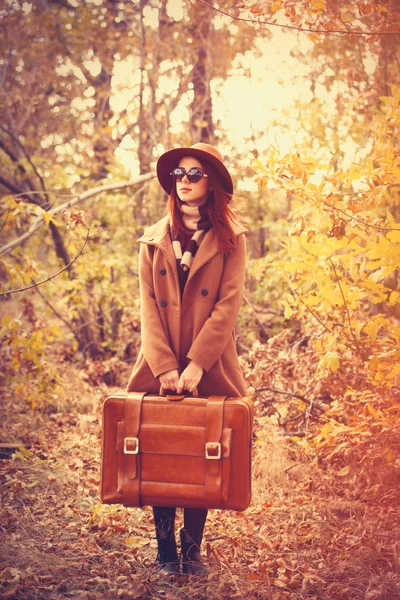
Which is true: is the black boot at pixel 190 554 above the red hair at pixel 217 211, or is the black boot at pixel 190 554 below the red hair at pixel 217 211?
below

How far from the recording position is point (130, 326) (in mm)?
7203

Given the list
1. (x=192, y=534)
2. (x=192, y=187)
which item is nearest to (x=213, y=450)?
(x=192, y=534)

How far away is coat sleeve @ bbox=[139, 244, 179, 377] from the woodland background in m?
0.72

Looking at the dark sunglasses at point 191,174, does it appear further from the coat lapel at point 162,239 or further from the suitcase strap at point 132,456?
the suitcase strap at point 132,456

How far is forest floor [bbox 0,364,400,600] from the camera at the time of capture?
9.53 ft

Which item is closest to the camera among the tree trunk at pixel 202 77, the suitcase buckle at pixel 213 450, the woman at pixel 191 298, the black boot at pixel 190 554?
the suitcase buckle at pixel 213 450

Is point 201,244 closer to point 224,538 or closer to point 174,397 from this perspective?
point 174,397

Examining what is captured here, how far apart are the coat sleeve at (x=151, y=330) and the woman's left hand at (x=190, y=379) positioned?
0.07 metres

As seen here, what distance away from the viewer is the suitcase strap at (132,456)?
2.80 m

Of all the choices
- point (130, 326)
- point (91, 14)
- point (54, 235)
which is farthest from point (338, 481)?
point (91, 14)

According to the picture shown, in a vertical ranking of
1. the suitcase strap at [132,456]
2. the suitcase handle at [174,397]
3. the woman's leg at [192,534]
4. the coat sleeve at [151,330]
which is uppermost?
the coat sleeve at [151,330]

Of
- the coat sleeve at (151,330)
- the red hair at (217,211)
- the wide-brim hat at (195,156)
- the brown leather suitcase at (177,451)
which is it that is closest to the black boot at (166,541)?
the brown leather suitcase at (177,451)

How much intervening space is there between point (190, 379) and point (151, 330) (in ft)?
1.07

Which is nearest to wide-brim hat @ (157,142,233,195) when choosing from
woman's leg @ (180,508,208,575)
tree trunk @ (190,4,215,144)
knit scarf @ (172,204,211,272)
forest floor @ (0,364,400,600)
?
knit scarf @ (172,204,211,272)
